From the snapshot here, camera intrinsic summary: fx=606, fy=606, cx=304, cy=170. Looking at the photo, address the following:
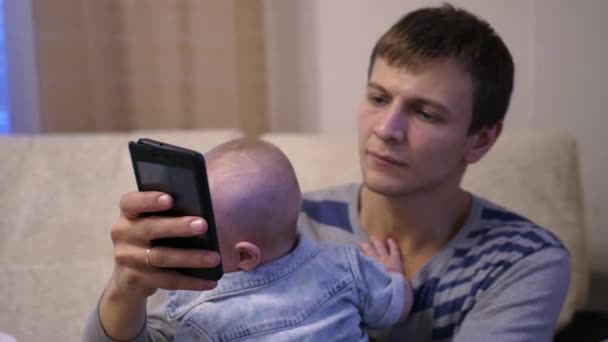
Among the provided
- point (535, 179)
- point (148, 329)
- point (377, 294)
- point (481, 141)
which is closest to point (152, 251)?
point (148, 329)

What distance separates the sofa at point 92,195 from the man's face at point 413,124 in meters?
0.37

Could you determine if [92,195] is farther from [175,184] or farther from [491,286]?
[491,286]

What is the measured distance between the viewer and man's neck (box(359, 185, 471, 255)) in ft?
3.89

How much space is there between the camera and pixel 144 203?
2.54 feet

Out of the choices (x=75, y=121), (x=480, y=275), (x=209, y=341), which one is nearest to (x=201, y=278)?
(x=209, y=341)

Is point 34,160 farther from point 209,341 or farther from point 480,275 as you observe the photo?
point 480,275

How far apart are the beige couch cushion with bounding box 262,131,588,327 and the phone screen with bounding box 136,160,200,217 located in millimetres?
739

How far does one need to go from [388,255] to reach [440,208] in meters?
Answer: 0.15

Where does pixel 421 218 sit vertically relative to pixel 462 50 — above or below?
below

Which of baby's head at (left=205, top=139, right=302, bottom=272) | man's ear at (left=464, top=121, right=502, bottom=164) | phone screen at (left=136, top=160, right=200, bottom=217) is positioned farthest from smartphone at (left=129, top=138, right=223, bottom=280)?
man's ear at (left=464, top=121, right=502, bottom=164)

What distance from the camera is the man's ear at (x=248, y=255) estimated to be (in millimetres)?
877

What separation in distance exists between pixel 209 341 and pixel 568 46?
1340 mm

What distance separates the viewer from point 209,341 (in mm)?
842

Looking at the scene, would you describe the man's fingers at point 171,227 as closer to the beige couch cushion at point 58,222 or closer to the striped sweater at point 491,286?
the striped sweater at point 491,286
